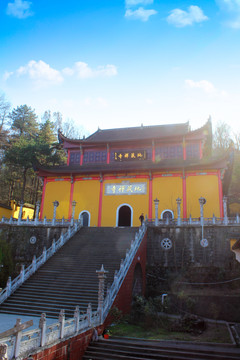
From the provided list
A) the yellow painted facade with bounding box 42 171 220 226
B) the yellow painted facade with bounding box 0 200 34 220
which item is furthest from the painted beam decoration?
the yellow painted facade with bounding box 0 200 34 220

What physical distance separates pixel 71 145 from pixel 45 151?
475 cm

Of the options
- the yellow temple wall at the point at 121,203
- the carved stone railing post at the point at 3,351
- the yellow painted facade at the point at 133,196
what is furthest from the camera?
the yellow temple wall at the point at 121,203

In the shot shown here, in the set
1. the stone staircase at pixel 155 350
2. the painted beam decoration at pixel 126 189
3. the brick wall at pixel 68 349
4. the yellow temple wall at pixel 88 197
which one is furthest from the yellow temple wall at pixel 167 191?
the brick wall at pixel 68 349

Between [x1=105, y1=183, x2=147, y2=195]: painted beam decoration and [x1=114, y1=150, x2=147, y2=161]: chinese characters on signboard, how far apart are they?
2.95 m

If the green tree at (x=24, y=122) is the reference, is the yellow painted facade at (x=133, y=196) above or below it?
below

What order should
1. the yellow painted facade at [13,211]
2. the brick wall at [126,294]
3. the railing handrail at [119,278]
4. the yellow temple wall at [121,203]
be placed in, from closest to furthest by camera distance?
the railing handrail at [119,278], the brick wall at [126,294], the yellow temple wall at [121,203], the yellow painted facade at [13,211]

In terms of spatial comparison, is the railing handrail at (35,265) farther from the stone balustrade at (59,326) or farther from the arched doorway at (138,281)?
the arched doorway at (138,281)

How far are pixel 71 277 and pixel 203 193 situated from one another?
484 inches

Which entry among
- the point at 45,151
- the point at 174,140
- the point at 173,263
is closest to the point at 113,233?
the point at 173,263

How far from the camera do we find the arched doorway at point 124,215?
23.5 metres

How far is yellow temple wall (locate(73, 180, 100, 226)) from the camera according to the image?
23984mm

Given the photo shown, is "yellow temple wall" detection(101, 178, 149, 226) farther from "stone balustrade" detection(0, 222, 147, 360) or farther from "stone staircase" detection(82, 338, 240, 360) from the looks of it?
"stone staircase" detection(82, 338, 240, 360)

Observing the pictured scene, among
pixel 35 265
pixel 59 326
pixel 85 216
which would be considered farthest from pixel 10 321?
pixel 85 216

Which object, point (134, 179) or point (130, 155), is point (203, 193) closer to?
point (134, 179)
